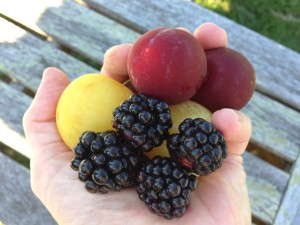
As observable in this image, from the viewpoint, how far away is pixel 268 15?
7.18 feet

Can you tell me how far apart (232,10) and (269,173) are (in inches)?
40.3

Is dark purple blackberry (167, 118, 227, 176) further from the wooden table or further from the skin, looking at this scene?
the wooden table

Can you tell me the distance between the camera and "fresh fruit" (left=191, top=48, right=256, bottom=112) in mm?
1020

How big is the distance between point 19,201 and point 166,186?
713 mm

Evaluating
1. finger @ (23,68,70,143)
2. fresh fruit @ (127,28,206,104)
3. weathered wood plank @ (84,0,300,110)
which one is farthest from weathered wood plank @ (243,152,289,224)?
finger @ (23,68,70,143)

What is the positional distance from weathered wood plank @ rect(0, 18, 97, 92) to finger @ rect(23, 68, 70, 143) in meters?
0.40

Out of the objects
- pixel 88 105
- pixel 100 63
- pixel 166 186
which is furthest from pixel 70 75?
pixel 166 186

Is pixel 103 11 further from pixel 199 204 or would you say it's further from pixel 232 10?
pixel 199 204

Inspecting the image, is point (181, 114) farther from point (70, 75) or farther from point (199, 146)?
point (70, 75)

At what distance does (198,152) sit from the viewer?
844 mm

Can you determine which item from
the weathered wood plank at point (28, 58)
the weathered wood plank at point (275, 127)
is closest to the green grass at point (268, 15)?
the weathered wood plank at point (275, 127)

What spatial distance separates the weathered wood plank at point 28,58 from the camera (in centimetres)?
155

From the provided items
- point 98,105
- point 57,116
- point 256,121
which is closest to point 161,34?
point 98,105

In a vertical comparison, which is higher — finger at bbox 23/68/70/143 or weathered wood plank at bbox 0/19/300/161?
finger at bbox 23/68/70/143
